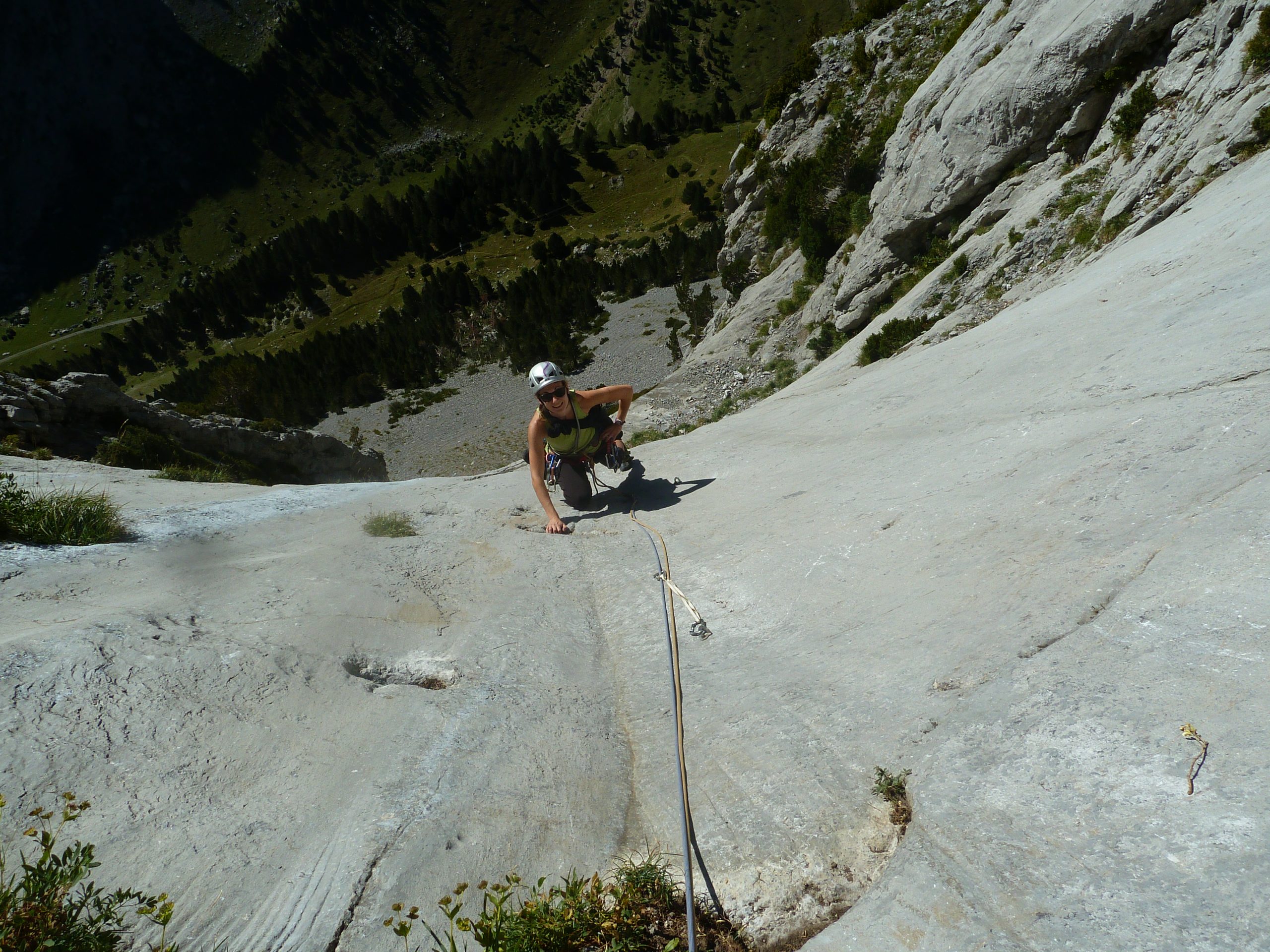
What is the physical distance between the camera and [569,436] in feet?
30.5

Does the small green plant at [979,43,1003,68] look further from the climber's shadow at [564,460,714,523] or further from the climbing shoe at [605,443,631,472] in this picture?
the climbing shoe at [605,443,631,472]

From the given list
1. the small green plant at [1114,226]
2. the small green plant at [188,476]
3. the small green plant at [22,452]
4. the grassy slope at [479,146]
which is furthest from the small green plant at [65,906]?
the grassy slope at [479,146]

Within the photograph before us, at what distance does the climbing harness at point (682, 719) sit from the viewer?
3.47 meters

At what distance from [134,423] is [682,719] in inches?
823

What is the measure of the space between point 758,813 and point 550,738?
154 cm

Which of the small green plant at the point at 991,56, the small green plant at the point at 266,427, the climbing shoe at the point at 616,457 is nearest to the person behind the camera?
the climbing shoe at the point at 616,457

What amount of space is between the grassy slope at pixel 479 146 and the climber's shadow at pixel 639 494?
387ft

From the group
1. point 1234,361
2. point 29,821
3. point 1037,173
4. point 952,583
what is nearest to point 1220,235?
point 1234,361

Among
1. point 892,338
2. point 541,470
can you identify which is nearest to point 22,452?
point 541,470

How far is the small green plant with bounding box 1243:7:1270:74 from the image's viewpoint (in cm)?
1266

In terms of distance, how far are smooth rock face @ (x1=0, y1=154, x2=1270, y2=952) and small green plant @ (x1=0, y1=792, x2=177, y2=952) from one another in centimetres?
19

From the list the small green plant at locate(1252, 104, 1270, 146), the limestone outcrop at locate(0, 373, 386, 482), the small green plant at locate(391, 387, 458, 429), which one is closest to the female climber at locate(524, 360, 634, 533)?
the small green plant at locate(1252, 104, 1270, 146)

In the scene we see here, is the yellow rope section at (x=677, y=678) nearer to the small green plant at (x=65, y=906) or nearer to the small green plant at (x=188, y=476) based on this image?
the small green plant at (x=65, y=906)

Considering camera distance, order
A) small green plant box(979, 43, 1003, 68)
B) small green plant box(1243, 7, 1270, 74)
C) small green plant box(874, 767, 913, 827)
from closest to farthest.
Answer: small green plant box(874, 767, 913, 827), small green plant box(1243, 7, 1270, 74), small green plant box(979, 43, 1003, 68)
